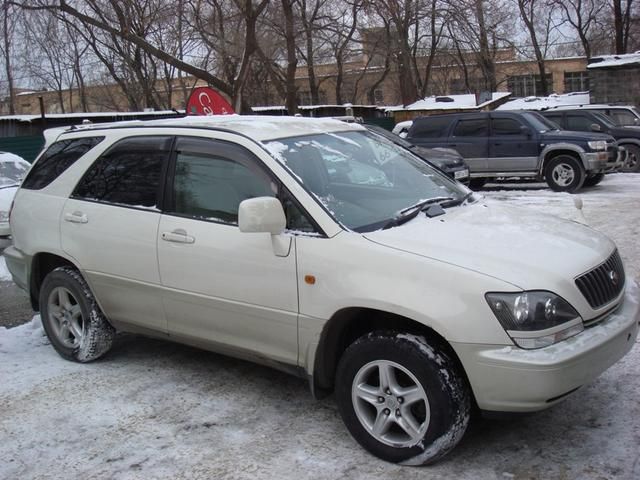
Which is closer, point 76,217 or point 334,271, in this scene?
point 334,271

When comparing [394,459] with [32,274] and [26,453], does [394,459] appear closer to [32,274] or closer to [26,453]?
[26,453]

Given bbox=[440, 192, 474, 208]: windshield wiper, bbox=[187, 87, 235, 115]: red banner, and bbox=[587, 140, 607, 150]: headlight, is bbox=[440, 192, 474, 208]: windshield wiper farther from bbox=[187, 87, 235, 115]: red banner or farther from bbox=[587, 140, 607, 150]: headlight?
bbox=[587, 140, 607, 150]: headlight

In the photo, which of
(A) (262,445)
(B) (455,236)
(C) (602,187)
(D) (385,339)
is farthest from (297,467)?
(C) (602,187)

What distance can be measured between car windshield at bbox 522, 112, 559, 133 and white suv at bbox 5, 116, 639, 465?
428 inches

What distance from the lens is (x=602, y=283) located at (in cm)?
351

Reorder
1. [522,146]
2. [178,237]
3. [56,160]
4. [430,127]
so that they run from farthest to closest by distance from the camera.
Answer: [430,127], [522,146], [56,160], [178,237]

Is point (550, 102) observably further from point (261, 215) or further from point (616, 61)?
point (261, 215)

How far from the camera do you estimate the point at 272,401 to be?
4.32 m

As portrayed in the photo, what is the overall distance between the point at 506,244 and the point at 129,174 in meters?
2.61

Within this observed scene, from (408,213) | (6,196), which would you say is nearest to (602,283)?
(408,213)

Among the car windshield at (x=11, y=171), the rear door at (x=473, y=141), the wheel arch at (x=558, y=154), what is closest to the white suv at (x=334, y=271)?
the car windshield at (x=11, y=171)

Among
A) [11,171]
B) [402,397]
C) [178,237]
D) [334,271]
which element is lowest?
[402,397]

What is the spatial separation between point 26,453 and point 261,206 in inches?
74.4

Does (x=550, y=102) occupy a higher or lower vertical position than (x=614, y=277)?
higher
